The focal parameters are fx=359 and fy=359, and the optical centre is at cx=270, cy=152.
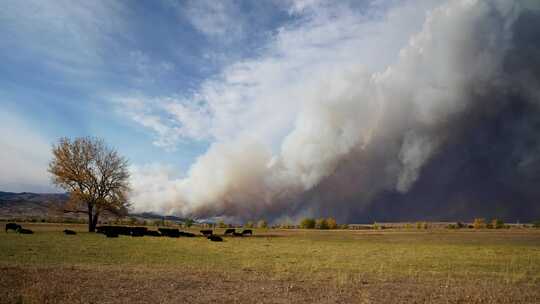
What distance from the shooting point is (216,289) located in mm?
13477

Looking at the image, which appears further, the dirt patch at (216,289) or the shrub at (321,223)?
the shrub at (321,223)

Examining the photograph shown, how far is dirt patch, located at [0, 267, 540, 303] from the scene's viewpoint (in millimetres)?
11797

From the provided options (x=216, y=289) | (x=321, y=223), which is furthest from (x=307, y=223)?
(x=216, y=289)

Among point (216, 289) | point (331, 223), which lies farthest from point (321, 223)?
point (216, 289)

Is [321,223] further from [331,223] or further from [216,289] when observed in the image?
[216,289]

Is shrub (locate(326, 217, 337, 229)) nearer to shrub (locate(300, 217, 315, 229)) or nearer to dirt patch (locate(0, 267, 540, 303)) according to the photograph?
shrub (locate(300, 217, 315, 229))

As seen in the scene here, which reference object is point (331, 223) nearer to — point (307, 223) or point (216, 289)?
point (307, 223)

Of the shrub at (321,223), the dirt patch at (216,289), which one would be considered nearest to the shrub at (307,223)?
the shrub at (321,223)

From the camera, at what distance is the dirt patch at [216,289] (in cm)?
1180

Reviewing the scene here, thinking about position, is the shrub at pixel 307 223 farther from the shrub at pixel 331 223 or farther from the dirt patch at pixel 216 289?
the dirt patch at pixel 216 289

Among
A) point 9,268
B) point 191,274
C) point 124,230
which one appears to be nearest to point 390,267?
point 191,274

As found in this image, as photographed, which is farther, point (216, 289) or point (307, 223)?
point (307, 223)

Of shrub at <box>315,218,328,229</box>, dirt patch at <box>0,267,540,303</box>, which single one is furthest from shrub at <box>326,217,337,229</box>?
dirt patch at <box>0,267,540,303</box>

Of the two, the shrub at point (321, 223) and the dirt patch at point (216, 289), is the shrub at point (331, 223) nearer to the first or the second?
the shrub at point (321, 223)
